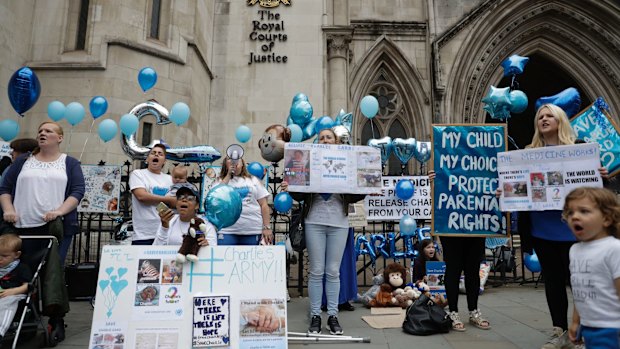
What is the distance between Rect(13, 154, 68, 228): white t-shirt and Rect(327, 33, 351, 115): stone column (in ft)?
33.0

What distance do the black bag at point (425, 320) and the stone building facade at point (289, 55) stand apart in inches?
327

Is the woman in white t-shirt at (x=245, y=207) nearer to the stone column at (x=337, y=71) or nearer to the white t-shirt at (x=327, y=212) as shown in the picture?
the white t-shirt at (x=327, y=212)

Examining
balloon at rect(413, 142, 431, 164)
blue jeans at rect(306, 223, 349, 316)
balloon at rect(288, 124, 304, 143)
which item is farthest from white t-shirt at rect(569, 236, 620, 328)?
balloon at rect(413, 142, 431, 164)

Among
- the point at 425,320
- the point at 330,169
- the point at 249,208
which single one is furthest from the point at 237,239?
the point at 425,320

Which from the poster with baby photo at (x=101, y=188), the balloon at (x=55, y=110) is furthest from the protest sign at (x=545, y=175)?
the balloon at (x=55, y=110)

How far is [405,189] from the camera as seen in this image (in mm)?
7531

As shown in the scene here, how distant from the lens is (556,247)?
355 centimetres

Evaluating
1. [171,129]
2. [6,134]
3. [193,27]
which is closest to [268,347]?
[6,134]

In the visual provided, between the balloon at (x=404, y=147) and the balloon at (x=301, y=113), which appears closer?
the balloon at (x=301, y=113)

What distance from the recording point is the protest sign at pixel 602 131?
4.28 meters

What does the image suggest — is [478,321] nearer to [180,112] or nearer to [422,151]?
[422,151]

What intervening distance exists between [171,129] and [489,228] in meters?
8.61

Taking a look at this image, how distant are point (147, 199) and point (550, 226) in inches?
155

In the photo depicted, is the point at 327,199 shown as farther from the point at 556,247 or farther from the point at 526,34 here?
the point at 526,34
